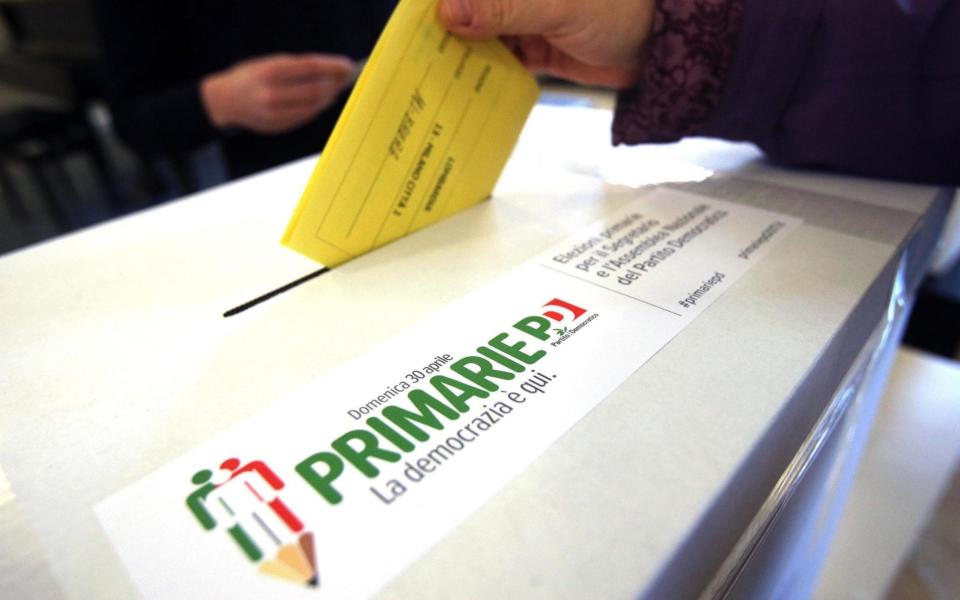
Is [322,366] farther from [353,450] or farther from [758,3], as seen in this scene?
[758,3]

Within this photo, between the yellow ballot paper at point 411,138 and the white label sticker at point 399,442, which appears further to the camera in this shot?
the yellow ballot paper at point 411,138

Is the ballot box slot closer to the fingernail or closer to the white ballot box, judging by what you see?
the white ballot box

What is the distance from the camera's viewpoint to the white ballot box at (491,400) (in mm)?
199

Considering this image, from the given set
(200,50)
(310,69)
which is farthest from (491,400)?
(200,50)

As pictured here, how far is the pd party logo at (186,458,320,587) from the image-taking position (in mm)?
197

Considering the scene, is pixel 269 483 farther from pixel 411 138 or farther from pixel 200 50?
pixel 200 50

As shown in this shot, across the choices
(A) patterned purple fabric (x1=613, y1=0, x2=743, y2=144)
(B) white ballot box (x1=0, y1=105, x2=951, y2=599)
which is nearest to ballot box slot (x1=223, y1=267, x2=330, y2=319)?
(B) white ballot box (x1=0, y1=105, x2=951, y2=599)

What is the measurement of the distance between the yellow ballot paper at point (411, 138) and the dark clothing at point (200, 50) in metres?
0.58

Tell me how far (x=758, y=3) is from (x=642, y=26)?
0.27 ft

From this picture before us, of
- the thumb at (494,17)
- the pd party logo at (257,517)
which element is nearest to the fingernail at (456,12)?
the thumb at (494,17)

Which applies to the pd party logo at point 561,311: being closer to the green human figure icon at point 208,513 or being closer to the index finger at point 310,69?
the green human figure icon at point 208,513

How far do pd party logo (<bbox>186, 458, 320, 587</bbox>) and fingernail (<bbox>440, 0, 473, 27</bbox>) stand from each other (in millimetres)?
303

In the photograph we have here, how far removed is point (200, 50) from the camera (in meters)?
0.91

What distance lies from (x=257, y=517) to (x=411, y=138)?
10.3 inches
